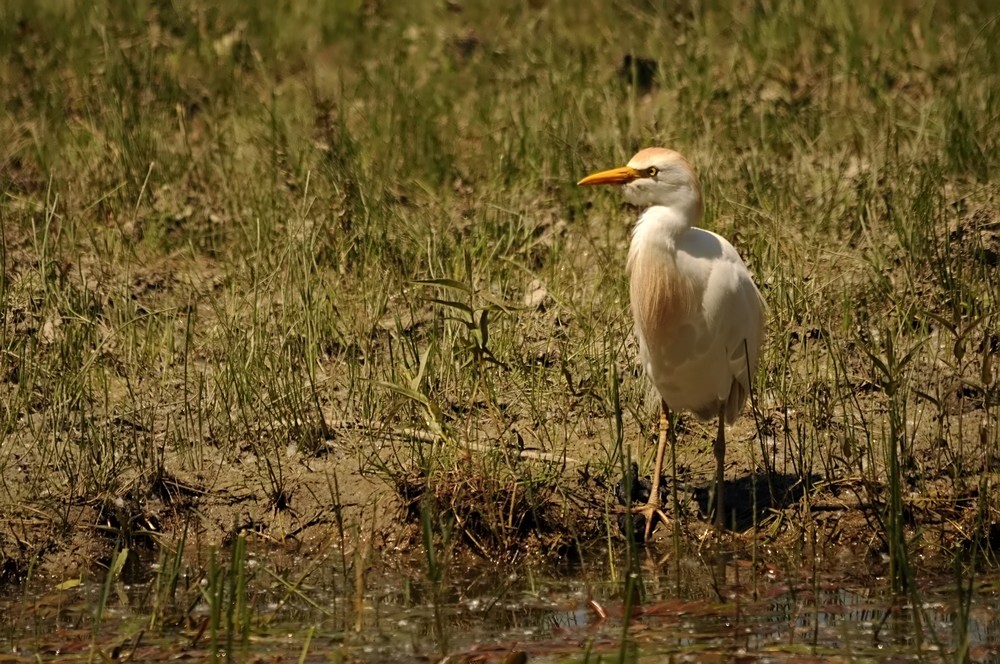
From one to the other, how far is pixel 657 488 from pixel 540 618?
1029 millimetres

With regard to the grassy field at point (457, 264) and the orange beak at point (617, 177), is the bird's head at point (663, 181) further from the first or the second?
the grassy field at point (457, 264)

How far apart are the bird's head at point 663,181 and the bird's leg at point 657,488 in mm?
752

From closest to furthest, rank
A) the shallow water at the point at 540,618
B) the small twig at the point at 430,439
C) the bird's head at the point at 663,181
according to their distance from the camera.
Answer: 1. the shallow water at the point at 540,618
2. the bird's head at the point at 663,181
3. the small twig at the point at 430,439

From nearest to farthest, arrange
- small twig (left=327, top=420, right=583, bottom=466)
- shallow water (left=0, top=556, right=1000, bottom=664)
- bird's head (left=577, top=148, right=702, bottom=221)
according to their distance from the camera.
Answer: shallow water (left=0, top=556, right=1000, bottom=664) < bird's head (left=577, top=148, right=702, bottom=221) < small twig (left=327, top=420, right=583, bottom=466)

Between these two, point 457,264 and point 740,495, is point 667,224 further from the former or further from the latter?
point 457,264

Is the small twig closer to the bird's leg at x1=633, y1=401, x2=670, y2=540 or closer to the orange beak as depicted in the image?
the bird's leg at x1=633, y1=401, x2=670, y2=540

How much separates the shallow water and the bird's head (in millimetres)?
1136

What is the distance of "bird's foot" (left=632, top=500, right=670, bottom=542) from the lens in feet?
16.5

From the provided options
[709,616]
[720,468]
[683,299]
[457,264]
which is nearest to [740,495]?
Answer: [720,468]

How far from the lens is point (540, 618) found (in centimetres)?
422

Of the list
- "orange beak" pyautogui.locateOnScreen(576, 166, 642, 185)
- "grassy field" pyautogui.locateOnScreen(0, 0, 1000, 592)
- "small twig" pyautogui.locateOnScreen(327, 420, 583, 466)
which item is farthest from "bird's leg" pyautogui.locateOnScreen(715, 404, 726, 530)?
"orange beak" pyautogui.locateOnScreen(576, 166, 642, 185)

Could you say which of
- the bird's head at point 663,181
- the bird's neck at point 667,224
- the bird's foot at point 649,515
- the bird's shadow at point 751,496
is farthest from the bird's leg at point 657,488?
the bird's head at point 663,181

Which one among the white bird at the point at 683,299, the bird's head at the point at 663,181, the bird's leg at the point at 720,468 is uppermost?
the bird's head at the point at 663,181

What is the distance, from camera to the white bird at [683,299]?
485cm
